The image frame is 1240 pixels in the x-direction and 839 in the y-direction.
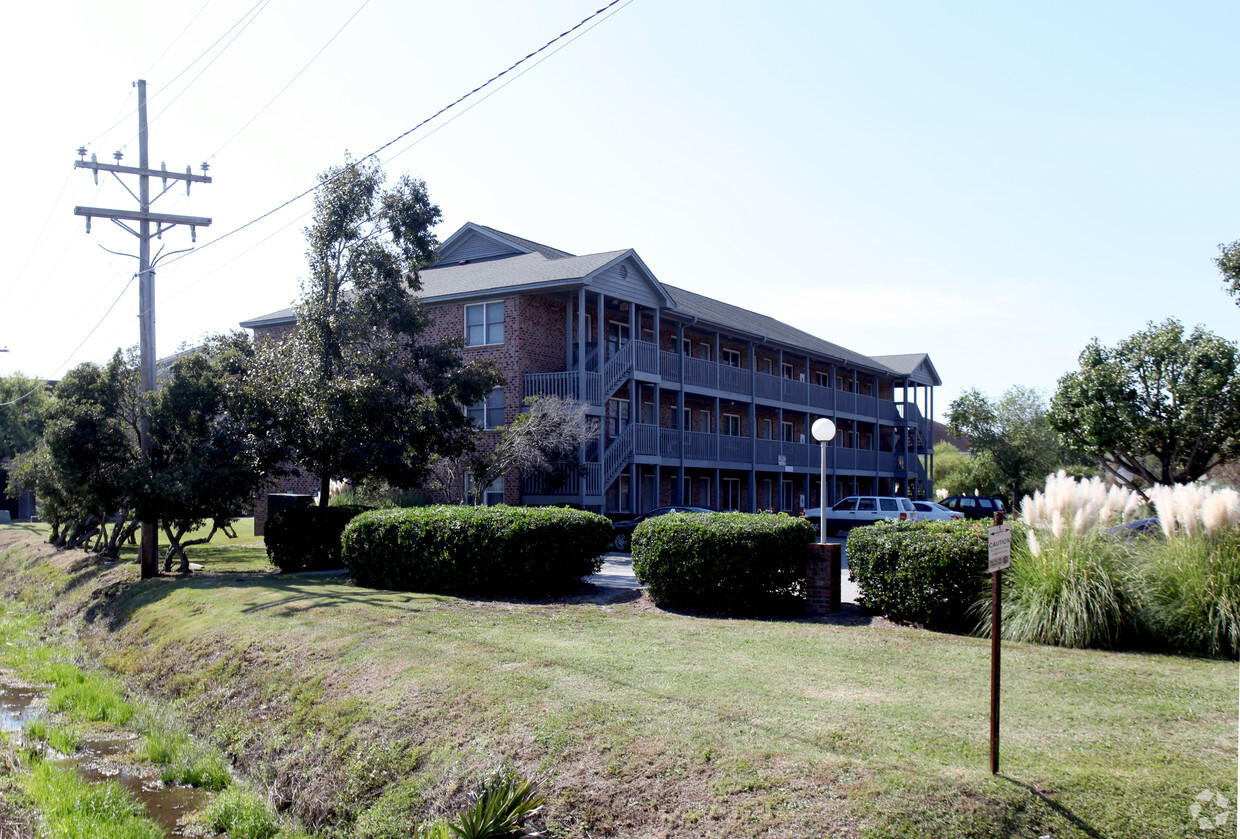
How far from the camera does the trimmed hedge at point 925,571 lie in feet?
35.0

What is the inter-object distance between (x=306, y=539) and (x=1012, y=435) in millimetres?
40370

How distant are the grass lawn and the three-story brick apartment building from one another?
1583 centimetres

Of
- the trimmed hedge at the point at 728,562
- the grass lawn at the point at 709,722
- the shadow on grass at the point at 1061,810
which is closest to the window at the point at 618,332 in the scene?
the trimmed hedge at the point at 728,562

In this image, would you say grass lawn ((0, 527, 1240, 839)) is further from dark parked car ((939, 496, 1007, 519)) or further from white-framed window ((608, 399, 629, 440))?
dark parked car ((939, 496, 1007, 519))

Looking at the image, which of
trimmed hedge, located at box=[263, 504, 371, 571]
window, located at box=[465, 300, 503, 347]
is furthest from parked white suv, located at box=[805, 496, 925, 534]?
trimmed hedge, located at box=[263, 504, 371, 571]

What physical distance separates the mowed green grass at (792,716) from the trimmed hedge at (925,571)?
0.39 m

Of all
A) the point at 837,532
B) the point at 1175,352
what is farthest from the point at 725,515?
the point at 1175,352

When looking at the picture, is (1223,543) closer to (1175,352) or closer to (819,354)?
(1175,352)

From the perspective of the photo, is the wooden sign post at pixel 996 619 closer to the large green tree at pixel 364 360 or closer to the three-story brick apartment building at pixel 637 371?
the large green tree at pixel 364 360

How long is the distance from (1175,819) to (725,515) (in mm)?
8172

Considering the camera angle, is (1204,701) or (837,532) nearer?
(1204,701)

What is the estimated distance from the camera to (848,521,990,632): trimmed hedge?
10.7m

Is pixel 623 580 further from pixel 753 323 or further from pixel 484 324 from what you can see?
pixel 753 323

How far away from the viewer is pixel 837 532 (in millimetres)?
27422
